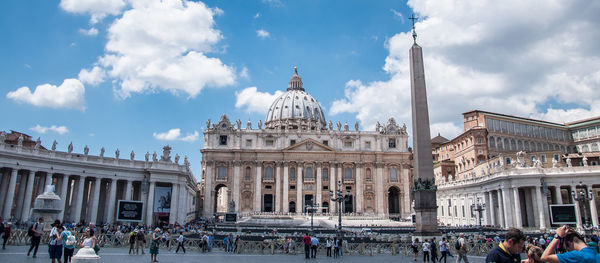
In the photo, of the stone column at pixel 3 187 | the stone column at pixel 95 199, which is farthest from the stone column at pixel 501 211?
the stone column at pixel 3 187

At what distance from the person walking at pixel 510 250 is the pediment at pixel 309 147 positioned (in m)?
64.9

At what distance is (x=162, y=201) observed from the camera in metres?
39.6

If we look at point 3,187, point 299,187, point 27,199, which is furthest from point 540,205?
point 3,187

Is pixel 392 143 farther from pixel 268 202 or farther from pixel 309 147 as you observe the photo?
pixel 268 202

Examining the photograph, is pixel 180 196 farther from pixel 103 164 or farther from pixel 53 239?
pixel 53 239

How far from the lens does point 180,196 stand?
137 feet

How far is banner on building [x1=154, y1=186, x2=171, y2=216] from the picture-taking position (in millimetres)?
39312

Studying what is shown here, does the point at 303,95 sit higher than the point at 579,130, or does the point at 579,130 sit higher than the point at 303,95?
the point at 303,95

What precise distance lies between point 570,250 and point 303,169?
2606 inches

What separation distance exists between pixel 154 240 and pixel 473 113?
189 feet

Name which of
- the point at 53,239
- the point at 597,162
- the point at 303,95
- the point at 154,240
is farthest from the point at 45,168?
the point at 303,95

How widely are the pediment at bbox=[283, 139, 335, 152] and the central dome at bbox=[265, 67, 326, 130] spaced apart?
2537 centimetres

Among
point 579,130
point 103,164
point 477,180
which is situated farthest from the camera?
point 579,130

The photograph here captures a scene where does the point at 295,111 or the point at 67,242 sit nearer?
the point at 67,242
